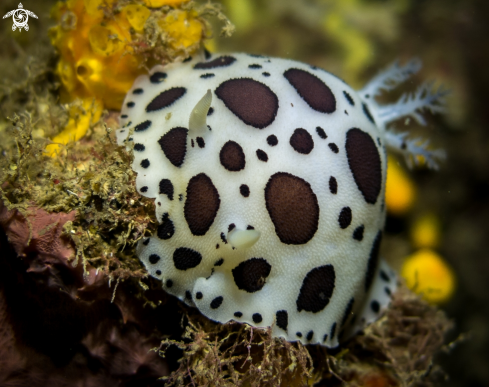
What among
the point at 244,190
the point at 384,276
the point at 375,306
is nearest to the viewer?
the point at 244,190

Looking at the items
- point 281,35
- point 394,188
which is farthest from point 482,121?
point 281,35

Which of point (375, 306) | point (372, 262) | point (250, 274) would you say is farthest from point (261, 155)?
point (375, 306)

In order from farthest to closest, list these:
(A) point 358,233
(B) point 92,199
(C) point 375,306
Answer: (C) point 375,306
(A) point 358,233
(B) point 92,199

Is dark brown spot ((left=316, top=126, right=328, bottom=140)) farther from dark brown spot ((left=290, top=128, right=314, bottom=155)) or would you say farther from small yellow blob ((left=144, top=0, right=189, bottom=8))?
small yellow blob ((left=144, top=0, right=189, bottom=8))

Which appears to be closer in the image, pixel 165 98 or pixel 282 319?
pixel 282 319

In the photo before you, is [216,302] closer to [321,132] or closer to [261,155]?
[261,155]

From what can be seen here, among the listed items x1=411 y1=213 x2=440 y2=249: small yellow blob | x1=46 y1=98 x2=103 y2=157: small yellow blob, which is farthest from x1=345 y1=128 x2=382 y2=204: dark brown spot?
x1=411 y1=213 x2=440 y2=249: small yellow blob
